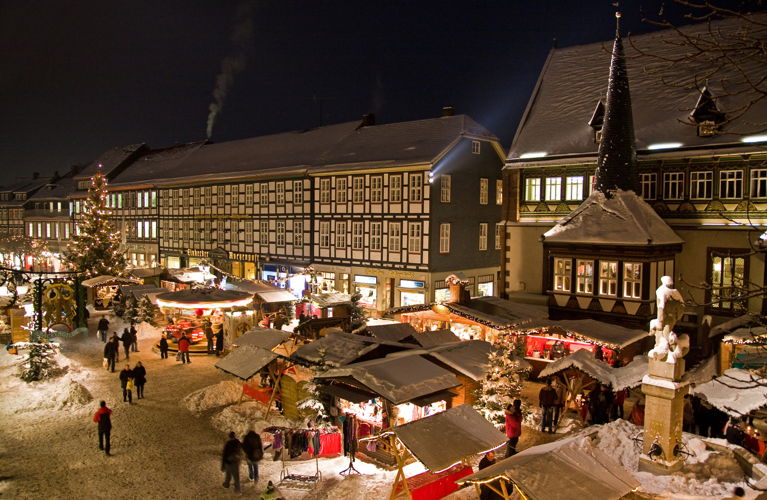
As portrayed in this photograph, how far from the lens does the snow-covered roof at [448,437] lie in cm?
959

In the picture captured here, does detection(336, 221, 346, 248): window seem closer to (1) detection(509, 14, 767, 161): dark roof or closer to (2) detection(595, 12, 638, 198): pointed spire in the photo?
(1) detection(509, 14, 767, 161): dark roof

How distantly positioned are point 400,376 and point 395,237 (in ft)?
64.0

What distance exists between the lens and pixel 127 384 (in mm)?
17797

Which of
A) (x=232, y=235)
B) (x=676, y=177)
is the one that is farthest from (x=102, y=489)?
(x=232, y=235)

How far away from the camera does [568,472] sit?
7820mm

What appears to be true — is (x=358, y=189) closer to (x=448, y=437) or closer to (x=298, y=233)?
(x=298, y=233)

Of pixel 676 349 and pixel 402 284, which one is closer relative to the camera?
pixel 676 349

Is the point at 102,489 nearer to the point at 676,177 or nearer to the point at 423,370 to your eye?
the point at 423,370

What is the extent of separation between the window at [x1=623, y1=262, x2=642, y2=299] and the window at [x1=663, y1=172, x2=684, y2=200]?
11.3 ft

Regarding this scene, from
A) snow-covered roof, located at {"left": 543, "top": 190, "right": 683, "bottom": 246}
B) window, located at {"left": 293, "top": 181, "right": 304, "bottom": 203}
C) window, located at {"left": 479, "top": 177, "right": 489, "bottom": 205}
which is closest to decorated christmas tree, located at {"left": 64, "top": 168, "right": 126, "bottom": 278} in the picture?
window, located at {"left": 293, "top": 181, "right": 304, "bottom": 203}

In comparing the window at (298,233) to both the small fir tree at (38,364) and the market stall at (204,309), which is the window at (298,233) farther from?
the small fir tree at (38,364)

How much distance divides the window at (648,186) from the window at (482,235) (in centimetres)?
1328

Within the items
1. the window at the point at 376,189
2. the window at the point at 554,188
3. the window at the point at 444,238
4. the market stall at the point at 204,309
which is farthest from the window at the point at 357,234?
the window at the point at 554,188

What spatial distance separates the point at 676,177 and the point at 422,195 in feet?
42.8
